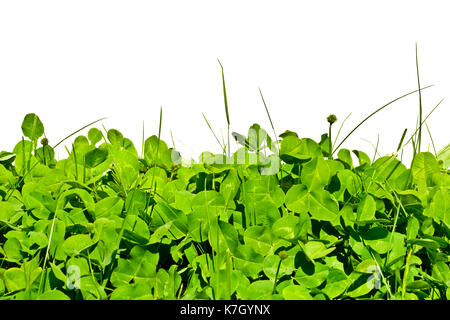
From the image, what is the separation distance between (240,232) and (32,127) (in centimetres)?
118

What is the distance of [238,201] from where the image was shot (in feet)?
5.61

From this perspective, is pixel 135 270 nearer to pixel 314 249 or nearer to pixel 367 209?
pixel 314 249

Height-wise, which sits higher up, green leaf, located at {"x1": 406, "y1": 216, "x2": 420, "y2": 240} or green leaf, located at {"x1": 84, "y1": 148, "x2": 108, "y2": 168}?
green leaf, located at {"x1": 84, "y1": 148, "x2": 108, "y2": 168}

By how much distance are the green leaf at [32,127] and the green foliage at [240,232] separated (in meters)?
0.38

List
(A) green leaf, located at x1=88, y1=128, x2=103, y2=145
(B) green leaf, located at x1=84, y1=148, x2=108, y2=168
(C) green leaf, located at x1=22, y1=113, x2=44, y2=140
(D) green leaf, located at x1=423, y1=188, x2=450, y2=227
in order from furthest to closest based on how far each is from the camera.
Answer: (A) green leaf, located at x1=88, y1=128, x2=103, y2=145
(C) green leaf, located at x1=22, y1=113, x2=44, y2=140
(B) green leaf, located at x1=84, y1=148, x2=108, y2=168
(D) green leaf, located at x1=423, y1=188, x2=450, y2=227

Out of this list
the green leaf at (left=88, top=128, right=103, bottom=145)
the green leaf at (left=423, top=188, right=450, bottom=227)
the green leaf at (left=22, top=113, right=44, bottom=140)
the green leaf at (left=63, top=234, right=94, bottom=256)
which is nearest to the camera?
the green leaf at (left=63, top=234, right=94, bottom=256)

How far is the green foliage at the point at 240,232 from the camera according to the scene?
1.46 m

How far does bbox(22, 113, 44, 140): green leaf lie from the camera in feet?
7.32

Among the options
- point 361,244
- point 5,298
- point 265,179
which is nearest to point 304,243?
point 361,244

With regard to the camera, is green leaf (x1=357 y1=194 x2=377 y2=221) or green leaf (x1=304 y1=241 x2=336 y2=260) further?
green leaf (x1=357 y1=194 x2=377 y2=221)

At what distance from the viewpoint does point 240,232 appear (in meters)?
1.61

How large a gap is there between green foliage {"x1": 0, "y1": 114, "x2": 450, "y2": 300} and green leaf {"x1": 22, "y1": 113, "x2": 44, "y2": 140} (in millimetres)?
378

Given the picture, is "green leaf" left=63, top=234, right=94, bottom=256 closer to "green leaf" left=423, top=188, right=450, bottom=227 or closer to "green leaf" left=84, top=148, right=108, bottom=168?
"green leaf" left=84, top=148, right=108, bottom=168

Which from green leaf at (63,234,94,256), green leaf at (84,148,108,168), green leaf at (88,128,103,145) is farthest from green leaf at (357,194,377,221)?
green leaf at (88,128,103,145)
